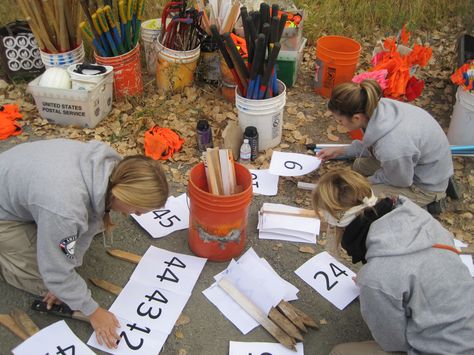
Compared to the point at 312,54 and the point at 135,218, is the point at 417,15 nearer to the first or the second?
the point at 312,54

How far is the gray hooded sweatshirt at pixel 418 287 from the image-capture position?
1.99m

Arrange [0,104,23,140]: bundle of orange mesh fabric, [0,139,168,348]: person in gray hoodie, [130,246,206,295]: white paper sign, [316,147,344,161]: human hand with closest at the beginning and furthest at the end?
[0,139,168,348]: person in gray hoodie < [130,246,206,295]: white paper sign < [316,147,344,161]: human hand < [0,104,23,140]: bundle of orange mesh fabric

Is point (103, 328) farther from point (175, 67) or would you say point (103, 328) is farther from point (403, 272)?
point (175, 67)

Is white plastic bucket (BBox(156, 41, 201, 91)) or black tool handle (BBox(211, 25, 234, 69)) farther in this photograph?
white plastic bucket (BBox(156, 41, 201, 91))

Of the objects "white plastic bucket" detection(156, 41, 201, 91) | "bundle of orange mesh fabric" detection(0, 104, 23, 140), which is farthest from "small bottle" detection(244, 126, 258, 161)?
"bundle of orange mesh fabric" detection(0, 104, 23, 140)

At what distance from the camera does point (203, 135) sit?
149 inches

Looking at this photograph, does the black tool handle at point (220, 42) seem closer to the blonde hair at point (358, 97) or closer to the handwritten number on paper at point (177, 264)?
the blonde hair at point (358, 97)

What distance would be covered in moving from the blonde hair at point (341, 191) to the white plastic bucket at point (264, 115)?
1642 mm

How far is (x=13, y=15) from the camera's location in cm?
536

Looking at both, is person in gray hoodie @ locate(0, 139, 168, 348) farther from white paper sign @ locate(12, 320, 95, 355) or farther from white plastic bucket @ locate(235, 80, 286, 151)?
white plastic bucket @ locate(235, 80, 286, 151)

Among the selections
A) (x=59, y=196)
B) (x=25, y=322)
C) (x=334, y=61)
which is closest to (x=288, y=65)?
(x=334, y=61)

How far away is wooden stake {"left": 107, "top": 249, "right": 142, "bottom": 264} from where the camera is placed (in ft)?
9.71

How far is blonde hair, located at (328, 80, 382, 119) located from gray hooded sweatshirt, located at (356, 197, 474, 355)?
103 centimetres

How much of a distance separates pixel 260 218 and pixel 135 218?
3.00 ft
